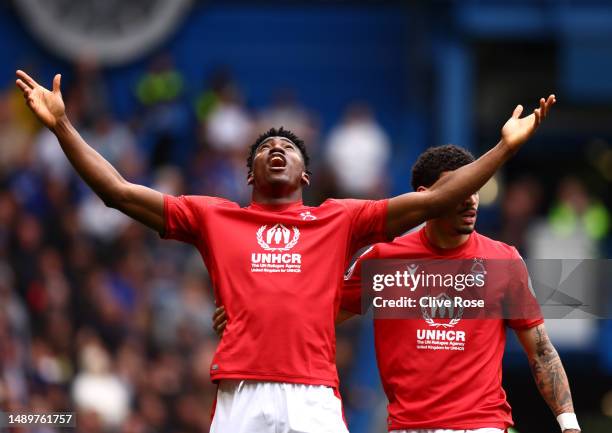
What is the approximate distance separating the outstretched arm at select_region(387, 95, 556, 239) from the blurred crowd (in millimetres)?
5153

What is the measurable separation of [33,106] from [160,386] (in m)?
7.30

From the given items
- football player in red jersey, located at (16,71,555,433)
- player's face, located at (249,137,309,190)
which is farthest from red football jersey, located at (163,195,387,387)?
player's face, located at (249,137,309,190)

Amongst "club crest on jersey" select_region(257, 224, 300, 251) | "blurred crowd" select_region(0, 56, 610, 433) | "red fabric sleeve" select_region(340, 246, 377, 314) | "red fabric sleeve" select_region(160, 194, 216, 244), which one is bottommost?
"red fabric sleeve" select_region(340, 246, 377, 314)

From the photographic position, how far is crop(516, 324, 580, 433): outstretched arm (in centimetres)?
749

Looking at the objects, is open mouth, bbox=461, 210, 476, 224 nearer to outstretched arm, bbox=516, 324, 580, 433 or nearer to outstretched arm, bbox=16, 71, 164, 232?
outstretched arm, bbox=516, 324, 580, 433

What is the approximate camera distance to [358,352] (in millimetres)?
14930

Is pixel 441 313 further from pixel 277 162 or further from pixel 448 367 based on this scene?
pixel 277 162

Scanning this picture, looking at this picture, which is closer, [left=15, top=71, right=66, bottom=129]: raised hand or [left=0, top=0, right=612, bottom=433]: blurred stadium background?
[left=15, top=71, right=66, bottom=129]: raised hand

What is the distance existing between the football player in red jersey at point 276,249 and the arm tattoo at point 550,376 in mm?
1028

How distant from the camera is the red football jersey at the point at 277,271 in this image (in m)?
6.87

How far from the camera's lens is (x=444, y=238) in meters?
7.64

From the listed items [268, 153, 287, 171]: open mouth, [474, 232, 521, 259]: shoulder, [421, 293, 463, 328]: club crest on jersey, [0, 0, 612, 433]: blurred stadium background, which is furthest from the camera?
[0, 0, 612, 433]: blurred stadium background

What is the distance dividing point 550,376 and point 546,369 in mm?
40

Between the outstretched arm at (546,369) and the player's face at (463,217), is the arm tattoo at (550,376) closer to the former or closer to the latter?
the outstretched arm at (546,369)
